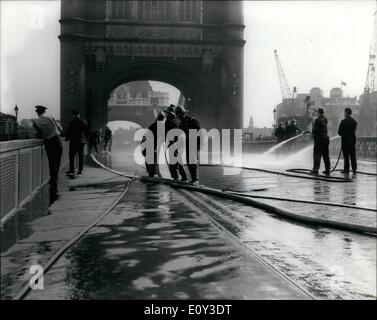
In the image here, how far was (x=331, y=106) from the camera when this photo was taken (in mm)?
150375

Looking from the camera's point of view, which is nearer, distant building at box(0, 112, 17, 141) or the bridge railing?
the bridge railing

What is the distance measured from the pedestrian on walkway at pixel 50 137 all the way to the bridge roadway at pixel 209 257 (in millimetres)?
2926

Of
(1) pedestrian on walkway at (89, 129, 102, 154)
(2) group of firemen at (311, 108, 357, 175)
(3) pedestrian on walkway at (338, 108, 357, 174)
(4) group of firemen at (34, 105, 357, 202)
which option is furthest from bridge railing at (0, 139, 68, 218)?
(1) pedestrian on walkway at (89, 129, 102, 154)

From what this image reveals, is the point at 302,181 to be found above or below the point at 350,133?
below

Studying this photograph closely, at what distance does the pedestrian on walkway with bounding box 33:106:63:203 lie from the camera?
1187 centimetres

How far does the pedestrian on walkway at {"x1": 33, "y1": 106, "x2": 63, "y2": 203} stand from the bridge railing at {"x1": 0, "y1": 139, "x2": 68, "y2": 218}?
0.65 feet

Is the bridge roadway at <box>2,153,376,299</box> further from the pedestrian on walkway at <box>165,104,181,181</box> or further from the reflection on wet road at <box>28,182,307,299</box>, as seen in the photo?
the pedestrian on walkway at <box>165,104,181,181</box>
